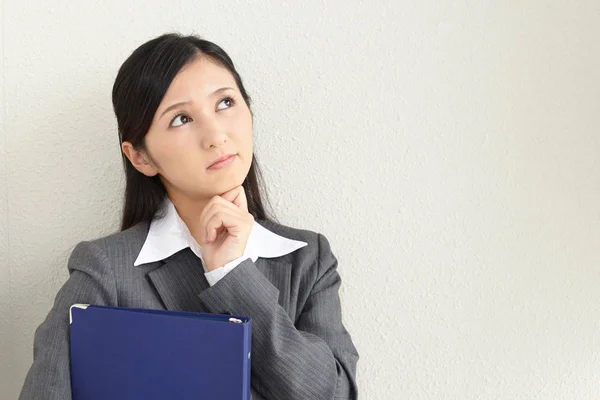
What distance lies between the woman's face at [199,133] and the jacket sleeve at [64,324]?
7.0 inches

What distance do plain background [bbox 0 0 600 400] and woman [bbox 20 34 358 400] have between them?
0.63 feet

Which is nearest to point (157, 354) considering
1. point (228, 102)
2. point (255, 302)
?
point (255, 302)

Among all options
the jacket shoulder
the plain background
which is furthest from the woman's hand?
the plain background

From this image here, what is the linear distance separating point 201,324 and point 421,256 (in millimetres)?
551

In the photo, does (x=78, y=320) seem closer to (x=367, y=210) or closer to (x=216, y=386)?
(x=216, y=386)

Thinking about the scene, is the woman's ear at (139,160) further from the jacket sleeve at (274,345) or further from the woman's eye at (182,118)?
the jacket sleeve at (274,345)

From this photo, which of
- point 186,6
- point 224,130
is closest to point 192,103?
point 224,130

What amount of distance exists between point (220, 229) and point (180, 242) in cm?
8

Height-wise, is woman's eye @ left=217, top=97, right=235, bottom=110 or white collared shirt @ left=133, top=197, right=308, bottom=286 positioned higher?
woman's eye @ left=217, top=97, right=235, bottom=110

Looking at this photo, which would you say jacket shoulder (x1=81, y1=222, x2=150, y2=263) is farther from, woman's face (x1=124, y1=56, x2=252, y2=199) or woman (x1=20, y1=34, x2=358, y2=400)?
woman's face (x1=124, y1=56, x2=252, y2=199)

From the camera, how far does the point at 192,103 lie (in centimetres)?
105

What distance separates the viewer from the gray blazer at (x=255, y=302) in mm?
975

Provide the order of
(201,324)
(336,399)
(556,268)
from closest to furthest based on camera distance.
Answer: (201,324)
(336,399)
(556,268)

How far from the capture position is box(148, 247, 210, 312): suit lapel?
3.50ft
